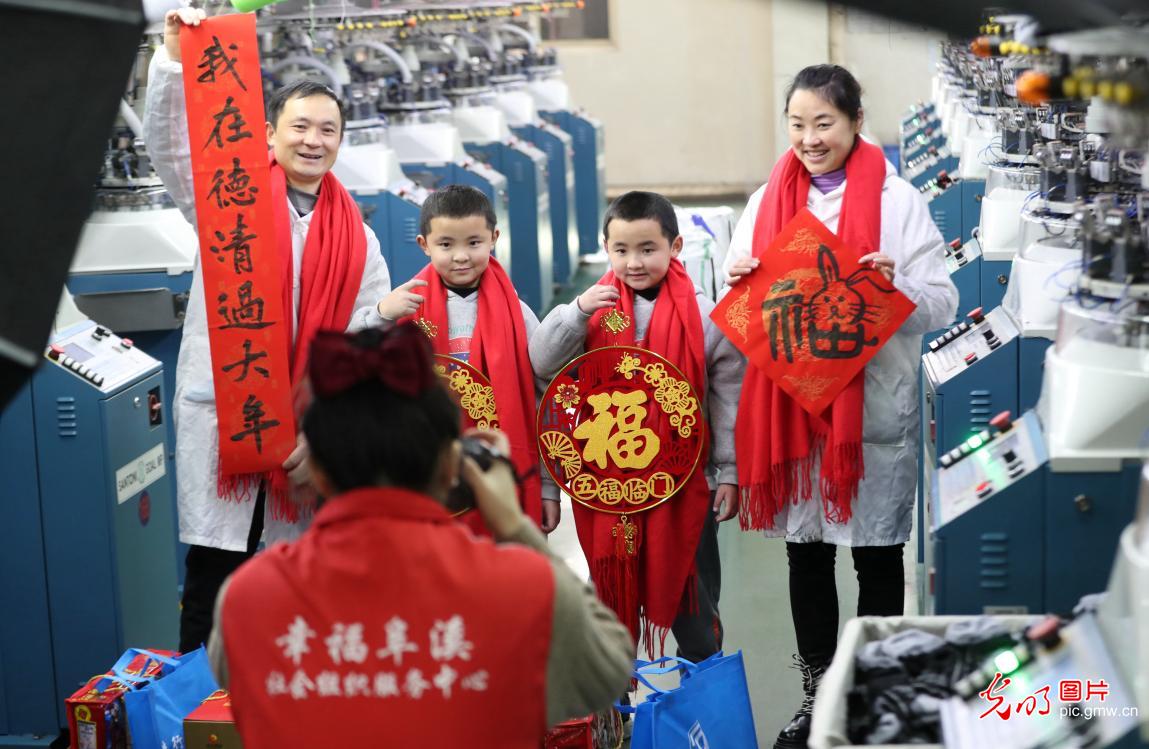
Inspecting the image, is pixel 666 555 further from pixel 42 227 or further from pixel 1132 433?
pixel 42 227

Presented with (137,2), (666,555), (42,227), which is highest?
(137,2)

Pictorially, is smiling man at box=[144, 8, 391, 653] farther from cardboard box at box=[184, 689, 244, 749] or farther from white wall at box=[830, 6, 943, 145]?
white wall at box=[830, 6, 943, 145]

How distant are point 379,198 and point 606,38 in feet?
28.2

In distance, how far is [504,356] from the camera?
319cm

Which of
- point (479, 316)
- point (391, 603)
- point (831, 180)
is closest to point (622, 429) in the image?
point (479, 316)

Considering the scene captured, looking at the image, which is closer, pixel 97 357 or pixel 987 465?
pixel 987 465

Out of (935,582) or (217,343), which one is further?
(217,343)

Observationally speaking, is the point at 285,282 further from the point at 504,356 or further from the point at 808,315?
the point at 808,315

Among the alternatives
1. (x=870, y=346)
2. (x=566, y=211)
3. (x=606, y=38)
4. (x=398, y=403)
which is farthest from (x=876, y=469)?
(x=606, y=38)

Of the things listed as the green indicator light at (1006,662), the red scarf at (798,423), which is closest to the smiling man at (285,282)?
the red scarf at (798,423)

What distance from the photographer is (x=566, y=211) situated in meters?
9.87

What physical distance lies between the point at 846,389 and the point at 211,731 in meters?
1.52

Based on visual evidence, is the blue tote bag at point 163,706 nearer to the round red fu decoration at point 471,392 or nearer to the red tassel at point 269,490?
the red tassel at point 269,490

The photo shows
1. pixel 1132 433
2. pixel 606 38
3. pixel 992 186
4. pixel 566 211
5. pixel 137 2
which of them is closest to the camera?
pixel 137 2
